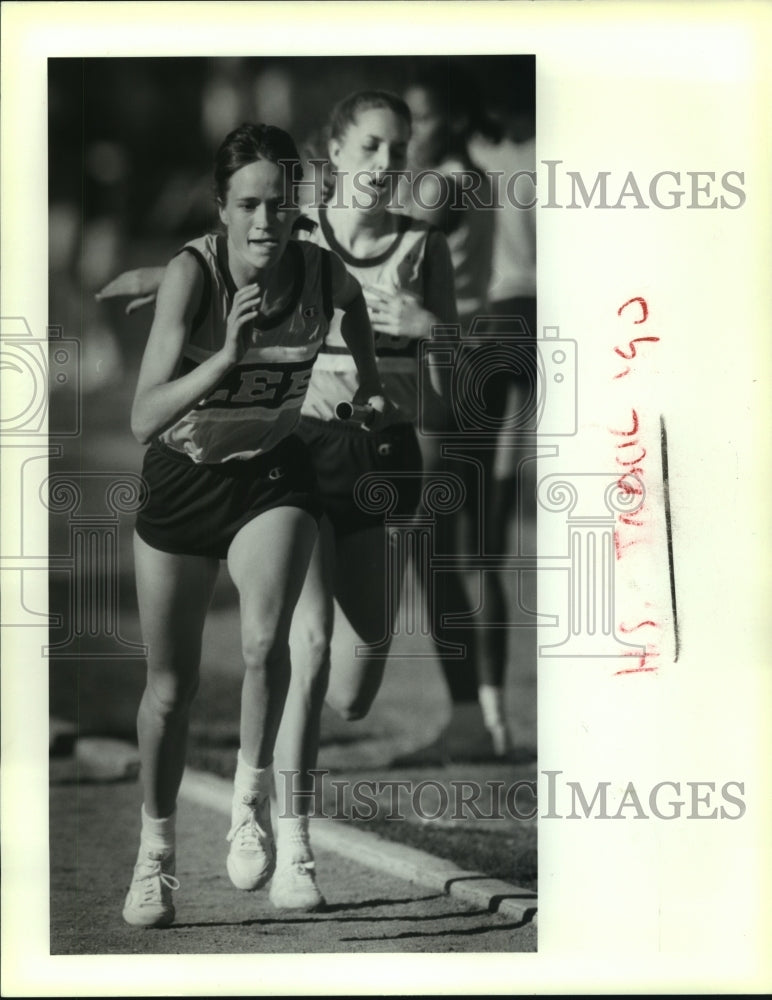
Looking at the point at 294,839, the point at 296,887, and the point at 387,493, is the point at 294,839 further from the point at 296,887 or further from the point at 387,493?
the point at 387,493

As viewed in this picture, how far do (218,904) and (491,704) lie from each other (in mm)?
1430

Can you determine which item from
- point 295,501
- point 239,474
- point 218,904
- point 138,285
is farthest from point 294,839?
point 138,285

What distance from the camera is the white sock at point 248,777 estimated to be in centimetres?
625

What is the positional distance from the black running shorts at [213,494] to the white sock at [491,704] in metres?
1.02

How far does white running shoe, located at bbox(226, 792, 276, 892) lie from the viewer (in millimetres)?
6258

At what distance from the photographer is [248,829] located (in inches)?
247

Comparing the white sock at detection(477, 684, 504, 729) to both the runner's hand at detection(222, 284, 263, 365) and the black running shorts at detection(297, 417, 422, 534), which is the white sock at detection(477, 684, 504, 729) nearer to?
the black running shorts at detection(297, 417, 422, 534)

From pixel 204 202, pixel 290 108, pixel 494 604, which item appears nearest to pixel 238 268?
pixel 204 202

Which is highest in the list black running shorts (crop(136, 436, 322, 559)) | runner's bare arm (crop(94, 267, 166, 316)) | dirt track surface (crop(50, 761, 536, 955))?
runner's bare arm (crop(94, 267, 166, 316))

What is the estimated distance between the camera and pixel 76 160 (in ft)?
20.4

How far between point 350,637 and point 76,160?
231 cm

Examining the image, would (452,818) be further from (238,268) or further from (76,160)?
(76,160)

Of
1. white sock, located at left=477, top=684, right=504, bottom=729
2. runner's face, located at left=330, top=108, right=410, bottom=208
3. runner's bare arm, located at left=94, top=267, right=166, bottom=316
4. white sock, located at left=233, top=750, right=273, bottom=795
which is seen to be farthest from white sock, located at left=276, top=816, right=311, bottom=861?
runner's face, located at left=330, top=108, right=410, bottom=208

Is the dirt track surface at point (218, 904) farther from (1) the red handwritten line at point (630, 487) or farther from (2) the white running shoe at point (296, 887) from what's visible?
(1) the red handwritten line at point (630, 487)
